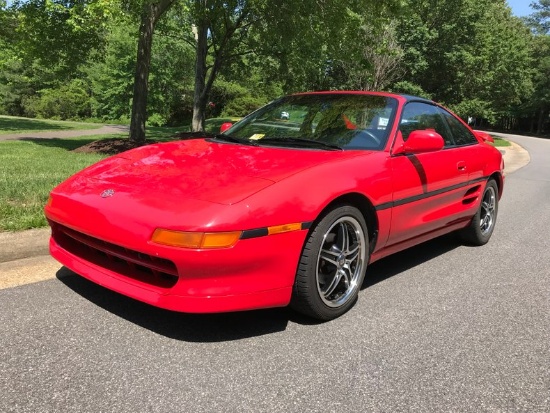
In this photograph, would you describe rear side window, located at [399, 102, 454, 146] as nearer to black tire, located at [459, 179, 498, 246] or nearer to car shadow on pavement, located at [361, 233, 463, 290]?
black tire, located at [459, 179, 498, 246]

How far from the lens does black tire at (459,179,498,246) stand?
4.86m

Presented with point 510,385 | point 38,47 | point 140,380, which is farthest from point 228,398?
point 38,47

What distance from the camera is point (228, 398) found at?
219 centimetres

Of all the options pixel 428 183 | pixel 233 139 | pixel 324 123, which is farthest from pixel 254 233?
pixel 428 183

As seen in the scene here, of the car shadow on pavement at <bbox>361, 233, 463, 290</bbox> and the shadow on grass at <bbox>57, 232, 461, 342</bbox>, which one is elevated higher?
the car shadow on pavement at <bbox>361, 233, 463, 290</bbox>

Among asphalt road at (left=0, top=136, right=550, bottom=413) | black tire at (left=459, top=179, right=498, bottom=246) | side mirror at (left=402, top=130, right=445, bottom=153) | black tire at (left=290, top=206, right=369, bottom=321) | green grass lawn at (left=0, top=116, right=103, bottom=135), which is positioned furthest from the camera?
green grass lawn at (left=0, top=116, right=103, bottom=135)

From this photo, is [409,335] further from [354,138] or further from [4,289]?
[4,289]

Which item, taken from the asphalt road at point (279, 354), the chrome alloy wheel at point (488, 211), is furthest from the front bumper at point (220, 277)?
the chrome alloy wheel at point (488, 211)

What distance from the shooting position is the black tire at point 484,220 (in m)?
4.86

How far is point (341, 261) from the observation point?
313 centimetres

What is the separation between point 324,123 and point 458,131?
5.20 feet

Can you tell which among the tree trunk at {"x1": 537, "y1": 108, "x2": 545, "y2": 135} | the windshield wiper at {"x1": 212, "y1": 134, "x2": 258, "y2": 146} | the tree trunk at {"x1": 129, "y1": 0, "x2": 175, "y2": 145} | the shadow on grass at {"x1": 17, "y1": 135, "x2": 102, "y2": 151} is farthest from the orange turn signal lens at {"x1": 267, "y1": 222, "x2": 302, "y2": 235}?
the tree trunk at {"x1": 537, "y1": 108, "x2": 545, "y2": 135}

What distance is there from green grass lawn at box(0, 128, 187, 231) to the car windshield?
2.06 metres

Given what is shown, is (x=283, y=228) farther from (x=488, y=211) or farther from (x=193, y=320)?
(x=488, y=211)
